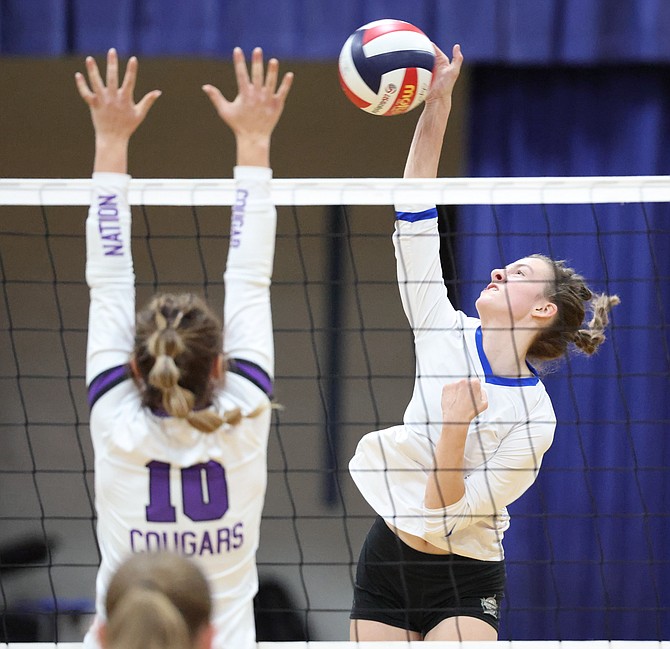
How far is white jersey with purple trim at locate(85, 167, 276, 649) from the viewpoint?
191cm

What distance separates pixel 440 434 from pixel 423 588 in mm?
446

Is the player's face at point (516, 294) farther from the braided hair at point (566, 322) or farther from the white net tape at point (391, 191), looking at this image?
the white net tape at point (391, 191)

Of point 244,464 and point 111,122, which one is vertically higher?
point 111,122

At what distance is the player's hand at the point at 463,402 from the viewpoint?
2443mm

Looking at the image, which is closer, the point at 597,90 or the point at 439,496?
the point at 439,496

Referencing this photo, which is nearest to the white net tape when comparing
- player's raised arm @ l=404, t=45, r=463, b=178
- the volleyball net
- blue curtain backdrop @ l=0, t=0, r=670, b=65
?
player's raised arm @ l=404, t=45, r=463, b=178

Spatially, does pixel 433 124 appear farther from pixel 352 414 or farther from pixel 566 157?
pixel 352 414

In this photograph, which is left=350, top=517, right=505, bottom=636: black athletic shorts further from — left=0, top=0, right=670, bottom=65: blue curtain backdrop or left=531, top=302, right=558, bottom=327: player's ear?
left=0, top=0, right=670, bottom=65: blue curtain backdrop

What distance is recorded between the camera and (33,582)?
5.59 meters

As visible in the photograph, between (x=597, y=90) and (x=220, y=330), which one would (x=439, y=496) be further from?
(x=597, y=90)

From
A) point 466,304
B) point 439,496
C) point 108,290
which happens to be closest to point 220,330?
point 108,290

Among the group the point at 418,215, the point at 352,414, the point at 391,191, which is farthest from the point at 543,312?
the point at 352,414

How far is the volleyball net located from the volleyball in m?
1.05

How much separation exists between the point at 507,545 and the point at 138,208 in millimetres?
2773
